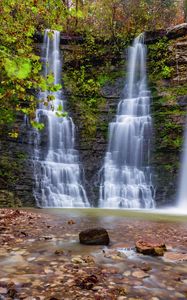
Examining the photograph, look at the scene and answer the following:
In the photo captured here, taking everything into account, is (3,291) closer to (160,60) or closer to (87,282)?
(87,282)

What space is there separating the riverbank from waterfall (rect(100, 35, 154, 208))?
1045cm

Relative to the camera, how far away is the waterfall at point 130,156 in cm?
1738

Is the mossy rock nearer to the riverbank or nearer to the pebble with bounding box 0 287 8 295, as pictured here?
the riverbank

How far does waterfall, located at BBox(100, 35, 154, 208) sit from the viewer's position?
17.4 meters

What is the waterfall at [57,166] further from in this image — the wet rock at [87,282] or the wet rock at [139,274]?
the wet rock at [87,282]

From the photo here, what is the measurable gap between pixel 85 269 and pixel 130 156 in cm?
1494

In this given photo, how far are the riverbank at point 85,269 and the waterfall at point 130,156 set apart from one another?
10449mm

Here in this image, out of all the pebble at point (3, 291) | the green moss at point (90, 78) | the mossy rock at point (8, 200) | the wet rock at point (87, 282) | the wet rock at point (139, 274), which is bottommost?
the mossy rock at point (8, 200)

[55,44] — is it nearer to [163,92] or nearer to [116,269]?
[163,92]

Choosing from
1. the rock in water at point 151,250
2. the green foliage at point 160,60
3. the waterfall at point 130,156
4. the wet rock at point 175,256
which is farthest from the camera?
the green foliage at point 160,60

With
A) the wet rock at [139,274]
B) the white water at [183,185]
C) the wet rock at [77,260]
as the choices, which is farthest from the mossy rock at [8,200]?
the wet rock at [139,274]

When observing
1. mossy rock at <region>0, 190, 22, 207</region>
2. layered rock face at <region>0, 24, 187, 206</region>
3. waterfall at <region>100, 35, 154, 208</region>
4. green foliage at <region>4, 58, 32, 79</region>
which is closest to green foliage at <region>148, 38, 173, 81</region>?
layered rock face at <region>0, 24, 187, 206</region>

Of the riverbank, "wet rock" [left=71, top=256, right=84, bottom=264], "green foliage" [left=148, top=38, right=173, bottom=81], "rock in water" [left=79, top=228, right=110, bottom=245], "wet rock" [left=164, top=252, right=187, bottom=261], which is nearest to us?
the riverbank

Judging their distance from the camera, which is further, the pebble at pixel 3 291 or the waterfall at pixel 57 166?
the waterfall at pixel 57 166
